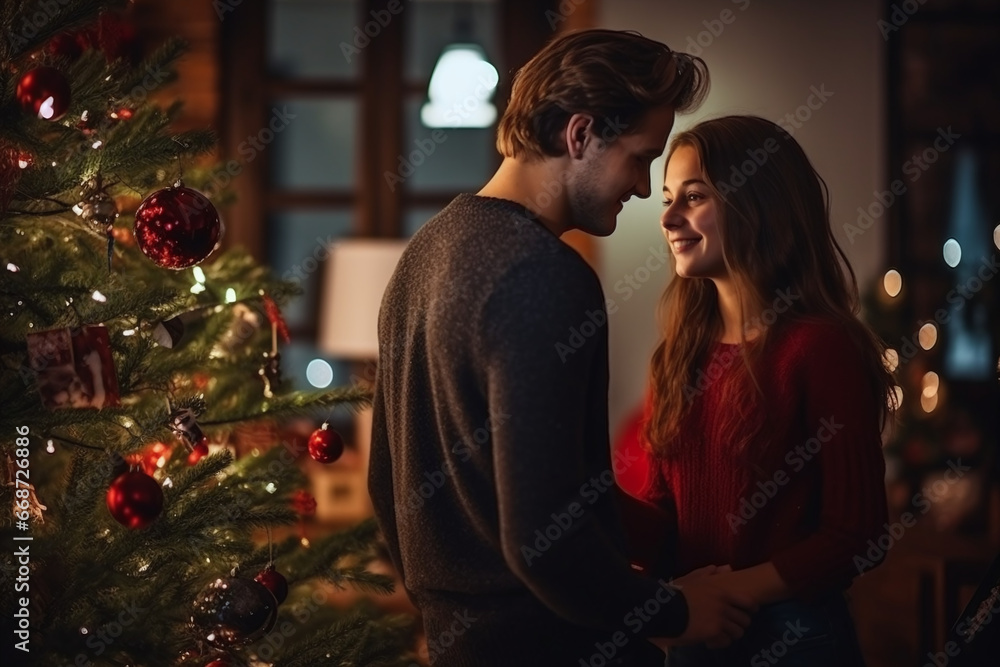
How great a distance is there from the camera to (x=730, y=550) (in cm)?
148

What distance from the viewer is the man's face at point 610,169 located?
129 cm

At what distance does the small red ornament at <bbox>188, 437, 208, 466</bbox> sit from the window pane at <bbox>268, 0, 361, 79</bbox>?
8.80 ft

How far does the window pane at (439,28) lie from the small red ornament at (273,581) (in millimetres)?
2832

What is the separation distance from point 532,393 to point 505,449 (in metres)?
0.07

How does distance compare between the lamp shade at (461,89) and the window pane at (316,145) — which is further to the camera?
the window pane at (316,145)

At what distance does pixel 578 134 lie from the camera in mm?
1273

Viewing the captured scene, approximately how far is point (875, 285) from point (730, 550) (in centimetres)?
250

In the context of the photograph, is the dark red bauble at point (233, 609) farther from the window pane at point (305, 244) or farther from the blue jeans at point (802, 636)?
the window pane at point (305, 244)

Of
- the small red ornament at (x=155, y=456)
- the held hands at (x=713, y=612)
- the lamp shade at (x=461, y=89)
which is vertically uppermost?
the lamp shade at (x=461, y=89)

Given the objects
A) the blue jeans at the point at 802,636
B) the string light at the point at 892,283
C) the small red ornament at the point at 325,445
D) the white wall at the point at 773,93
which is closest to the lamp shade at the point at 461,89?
the white wall at the point at 773,93

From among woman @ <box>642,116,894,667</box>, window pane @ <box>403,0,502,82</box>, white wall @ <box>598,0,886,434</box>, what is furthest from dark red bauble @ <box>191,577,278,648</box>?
window pane @ <box>403,0,502,82</box>

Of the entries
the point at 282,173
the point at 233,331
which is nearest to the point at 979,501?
the point at 233,331

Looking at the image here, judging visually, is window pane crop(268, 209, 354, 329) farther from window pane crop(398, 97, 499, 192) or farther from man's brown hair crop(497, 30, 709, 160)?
man's brown hair crop(497, 30, 709, 160)

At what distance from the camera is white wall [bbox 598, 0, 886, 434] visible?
3832 millimetres
